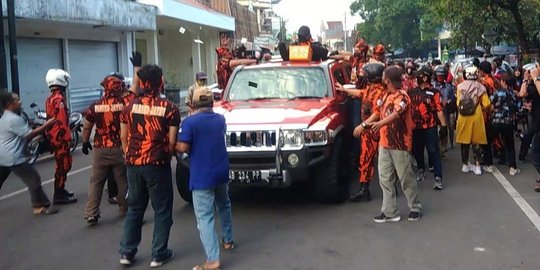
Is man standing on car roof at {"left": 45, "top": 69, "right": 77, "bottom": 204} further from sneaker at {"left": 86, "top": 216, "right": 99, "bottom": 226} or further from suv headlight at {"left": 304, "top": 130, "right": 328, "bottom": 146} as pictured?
suv headlight at {"left": 304, "top": 130, "right": 328, "bottom": 146}

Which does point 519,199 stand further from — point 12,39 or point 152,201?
point 12,39

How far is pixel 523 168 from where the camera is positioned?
980 cm

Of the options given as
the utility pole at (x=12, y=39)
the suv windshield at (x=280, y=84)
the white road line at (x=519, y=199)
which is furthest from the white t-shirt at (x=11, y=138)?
the utility pole at (x=12, y=39)

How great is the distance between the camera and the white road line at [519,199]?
6788mm

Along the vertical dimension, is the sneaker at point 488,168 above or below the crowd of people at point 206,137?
below

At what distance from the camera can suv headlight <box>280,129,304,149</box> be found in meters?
6.86

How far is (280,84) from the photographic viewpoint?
27.7ft

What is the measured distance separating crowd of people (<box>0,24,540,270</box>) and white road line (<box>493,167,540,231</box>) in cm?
25

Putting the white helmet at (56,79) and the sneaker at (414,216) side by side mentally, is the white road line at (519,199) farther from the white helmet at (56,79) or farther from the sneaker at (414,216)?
the white helmet at (56,79)

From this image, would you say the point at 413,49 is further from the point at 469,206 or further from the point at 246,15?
the point at 469,206

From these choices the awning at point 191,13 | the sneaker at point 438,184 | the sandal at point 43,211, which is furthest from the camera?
the awning at point 191,13

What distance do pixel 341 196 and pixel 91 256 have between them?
3.09m

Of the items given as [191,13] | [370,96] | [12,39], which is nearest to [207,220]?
[370,96]

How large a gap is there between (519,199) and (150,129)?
4817 millimetres
